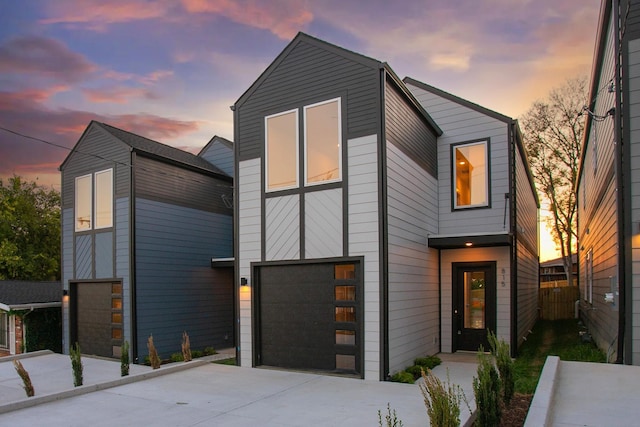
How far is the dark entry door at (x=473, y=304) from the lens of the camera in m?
10.6

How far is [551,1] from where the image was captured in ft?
35.3

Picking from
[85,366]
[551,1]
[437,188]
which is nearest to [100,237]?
[85,366]

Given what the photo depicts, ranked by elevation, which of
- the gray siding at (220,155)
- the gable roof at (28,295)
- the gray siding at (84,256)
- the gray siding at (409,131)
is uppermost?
the gray siding at (220,155)

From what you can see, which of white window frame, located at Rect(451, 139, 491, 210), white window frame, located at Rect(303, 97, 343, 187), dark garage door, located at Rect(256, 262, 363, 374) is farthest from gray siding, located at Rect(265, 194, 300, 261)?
white window frame, located at Rect(451, 139, 491, 210)

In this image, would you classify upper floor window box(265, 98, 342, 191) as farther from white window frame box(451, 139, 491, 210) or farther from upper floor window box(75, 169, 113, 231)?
upper floor window box(75, 169, 113, 231)

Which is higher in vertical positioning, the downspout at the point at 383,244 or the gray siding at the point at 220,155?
the gray siding at the point at 220,155

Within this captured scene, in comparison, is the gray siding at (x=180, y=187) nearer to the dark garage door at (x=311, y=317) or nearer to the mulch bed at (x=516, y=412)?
the dark garage door at (x=311, y=317)

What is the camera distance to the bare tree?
2248cm

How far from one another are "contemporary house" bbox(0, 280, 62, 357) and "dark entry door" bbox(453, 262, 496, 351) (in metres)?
11.6

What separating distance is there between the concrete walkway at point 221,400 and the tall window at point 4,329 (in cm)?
653

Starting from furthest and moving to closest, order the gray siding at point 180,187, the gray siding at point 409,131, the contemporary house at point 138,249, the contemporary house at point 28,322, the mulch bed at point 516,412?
the contemporary house at point 28,322
the gray siding at point 180,187
the contemporary house at point 138,249
the gray siding at point 409,131
the mulch bed at point 516,412

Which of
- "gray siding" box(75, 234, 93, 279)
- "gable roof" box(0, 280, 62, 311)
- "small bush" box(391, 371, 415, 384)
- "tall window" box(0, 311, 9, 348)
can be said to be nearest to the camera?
"small bush" box(391, 371, 415, 384)

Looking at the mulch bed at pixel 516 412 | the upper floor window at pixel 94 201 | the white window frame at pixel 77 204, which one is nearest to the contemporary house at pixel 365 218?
the mulch bed at pixel 516 412

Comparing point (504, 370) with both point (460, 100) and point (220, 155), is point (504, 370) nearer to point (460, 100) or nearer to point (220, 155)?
point (460, 100)
